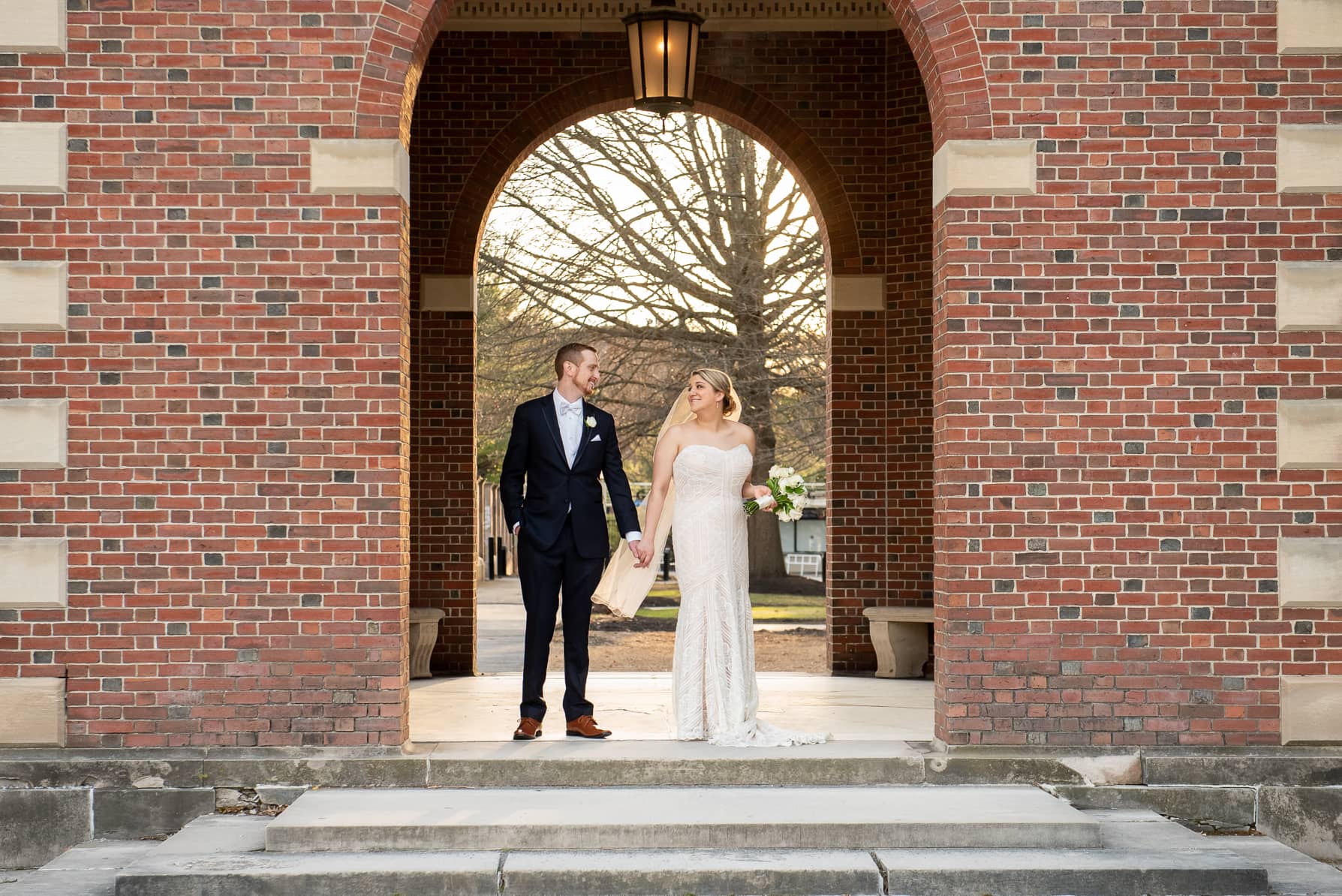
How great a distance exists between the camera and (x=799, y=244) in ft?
63.9

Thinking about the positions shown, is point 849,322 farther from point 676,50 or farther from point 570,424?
point 570,424

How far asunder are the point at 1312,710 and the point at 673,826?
11.0ft

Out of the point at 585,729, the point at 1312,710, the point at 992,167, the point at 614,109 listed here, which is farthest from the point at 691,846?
the point at 614,109

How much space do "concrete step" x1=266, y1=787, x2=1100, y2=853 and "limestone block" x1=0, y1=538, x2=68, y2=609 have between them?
1.68 m

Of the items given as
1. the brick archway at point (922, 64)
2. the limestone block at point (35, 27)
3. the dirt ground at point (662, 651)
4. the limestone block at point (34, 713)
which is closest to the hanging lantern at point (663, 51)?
the brick archway at point (922, 64)

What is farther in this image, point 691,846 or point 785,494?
point 785,494

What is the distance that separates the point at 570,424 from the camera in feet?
24.3

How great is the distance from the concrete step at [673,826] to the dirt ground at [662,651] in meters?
7.58

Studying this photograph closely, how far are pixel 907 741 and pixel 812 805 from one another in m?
1.03

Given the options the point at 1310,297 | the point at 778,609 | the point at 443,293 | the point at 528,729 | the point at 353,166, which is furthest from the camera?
the point at 778,609

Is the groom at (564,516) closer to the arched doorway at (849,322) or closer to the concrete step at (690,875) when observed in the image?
the concrete step at (690,875)

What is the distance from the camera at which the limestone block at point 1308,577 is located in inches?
265

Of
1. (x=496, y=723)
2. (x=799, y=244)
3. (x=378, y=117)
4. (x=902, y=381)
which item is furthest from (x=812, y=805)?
(x=799, y=244)

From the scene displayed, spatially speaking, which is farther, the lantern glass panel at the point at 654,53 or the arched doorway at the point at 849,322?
the arched doorway at the point at 849,322
